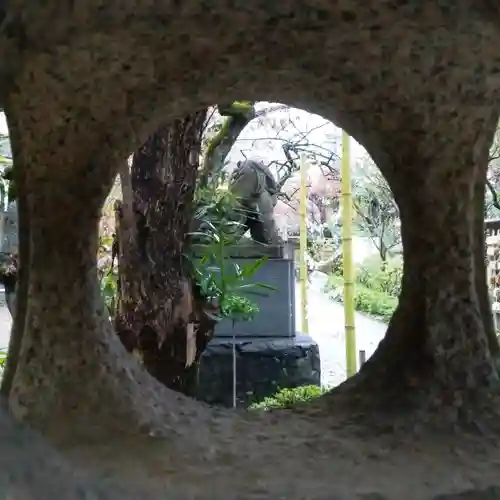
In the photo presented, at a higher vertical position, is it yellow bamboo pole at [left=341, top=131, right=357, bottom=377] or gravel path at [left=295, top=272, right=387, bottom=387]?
yellow bamboo pole at [left=341, top=131, right=357, bottom=377]

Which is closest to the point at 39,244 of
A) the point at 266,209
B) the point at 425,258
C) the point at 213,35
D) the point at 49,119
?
the point at 49,119

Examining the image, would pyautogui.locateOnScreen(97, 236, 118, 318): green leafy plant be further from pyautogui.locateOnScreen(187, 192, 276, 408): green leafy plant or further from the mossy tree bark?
the mossy tree bark

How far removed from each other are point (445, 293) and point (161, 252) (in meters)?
0.61

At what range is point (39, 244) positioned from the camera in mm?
645

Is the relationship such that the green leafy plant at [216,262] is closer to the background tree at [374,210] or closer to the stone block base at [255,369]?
the stone block base at [255,369]

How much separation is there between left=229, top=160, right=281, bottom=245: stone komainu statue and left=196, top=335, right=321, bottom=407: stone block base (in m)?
0.38

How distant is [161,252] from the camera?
3.76ft

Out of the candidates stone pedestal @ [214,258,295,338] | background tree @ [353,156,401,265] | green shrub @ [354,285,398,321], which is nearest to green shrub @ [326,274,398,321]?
green shrub @ [354,285,398,321]

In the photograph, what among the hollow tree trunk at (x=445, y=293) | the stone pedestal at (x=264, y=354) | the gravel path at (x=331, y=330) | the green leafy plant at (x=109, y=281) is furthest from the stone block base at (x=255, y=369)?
the hollow tree trunk at (x=445, y=293)

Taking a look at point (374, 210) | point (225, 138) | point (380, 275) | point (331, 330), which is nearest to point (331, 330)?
point (331, 330)

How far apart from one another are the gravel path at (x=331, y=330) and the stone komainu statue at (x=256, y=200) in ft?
1.37

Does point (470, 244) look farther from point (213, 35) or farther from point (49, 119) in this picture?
point (49, 119)

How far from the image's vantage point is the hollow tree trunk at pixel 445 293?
25.7 inches

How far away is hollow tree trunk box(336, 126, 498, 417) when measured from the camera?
0.65 meters
